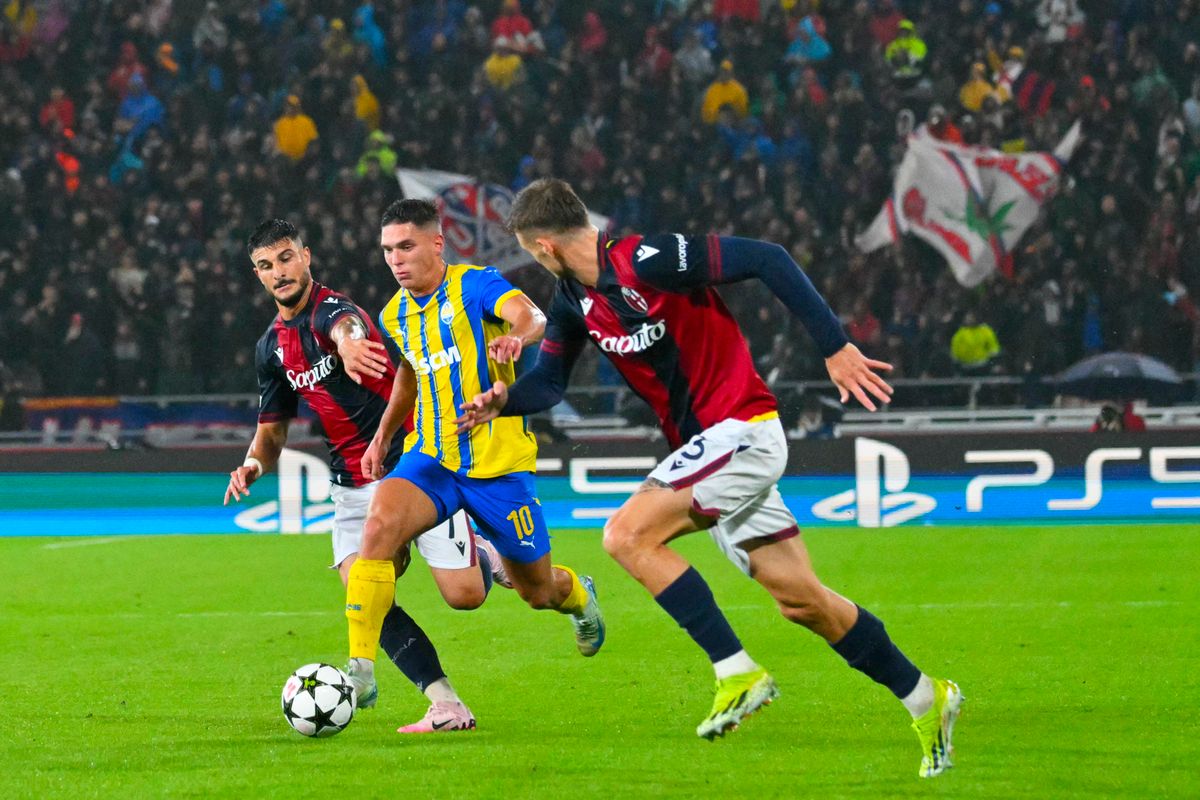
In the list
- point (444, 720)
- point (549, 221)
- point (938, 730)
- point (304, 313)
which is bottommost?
point (444, 720)

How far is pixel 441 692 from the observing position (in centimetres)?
601

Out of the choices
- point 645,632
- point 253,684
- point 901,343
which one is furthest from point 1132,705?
point 901,343

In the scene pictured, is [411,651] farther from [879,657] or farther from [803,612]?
[879,657]

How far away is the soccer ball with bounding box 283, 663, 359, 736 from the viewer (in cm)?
558

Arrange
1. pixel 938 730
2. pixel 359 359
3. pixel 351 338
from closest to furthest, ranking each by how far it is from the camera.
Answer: pixel 938 730
pixel 359 359
pixel 351 338

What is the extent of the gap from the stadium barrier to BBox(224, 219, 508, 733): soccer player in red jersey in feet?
23.5

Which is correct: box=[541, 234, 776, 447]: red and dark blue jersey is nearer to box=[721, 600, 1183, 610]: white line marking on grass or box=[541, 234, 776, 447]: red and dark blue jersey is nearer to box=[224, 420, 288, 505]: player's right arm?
box=[224, 420, 288, 505]: player's right arm

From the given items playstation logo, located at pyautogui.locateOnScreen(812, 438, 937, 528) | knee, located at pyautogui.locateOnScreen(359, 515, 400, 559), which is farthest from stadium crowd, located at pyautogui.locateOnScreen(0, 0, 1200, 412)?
knee, located at pyautogui.locateOnScreen(359, 515, 400, 559)

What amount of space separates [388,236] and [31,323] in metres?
12.9

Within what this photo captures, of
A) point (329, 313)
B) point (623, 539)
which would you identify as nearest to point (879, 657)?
point (623, 539)

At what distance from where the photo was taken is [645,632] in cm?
864

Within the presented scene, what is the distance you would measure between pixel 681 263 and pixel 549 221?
0.46 metres

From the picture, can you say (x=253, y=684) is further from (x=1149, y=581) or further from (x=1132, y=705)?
(x=1149, y=581)

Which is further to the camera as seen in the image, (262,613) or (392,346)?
(262,613)
